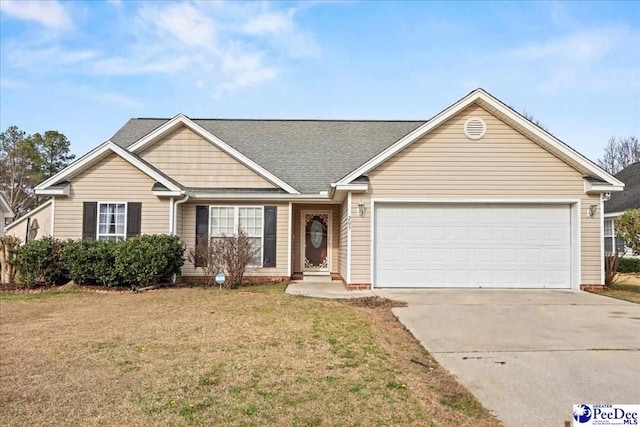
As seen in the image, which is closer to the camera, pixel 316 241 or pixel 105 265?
pixel 105 265

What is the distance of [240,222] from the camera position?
14.2 meters

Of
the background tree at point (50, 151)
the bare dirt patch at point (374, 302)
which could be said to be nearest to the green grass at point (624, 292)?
the bare dirt patch at point (374, 302)

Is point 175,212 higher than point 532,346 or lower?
higher

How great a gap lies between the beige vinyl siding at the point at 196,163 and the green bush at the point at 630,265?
15260 millimetres

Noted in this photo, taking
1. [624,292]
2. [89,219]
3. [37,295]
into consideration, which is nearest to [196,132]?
[89,219]

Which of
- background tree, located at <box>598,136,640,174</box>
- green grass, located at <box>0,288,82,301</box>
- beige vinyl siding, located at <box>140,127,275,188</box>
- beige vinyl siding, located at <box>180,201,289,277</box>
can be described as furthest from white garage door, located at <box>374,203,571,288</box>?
background tree, located at <box>598,136,640,174</box>

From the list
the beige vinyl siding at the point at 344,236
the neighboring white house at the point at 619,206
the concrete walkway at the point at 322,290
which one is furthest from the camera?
the neighboring white house at the point at 619,206

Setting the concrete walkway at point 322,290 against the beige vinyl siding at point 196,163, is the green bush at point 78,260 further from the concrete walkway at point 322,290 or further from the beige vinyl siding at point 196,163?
the concrete walkway at point 322,290

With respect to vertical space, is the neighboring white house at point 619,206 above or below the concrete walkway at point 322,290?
above

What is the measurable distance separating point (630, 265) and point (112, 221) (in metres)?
20.0

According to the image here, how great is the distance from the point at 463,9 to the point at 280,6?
199 inches

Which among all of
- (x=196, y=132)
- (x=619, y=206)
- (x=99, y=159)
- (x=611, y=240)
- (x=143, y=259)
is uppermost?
(x=196, y=132)

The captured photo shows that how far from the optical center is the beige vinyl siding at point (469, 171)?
11.7 m

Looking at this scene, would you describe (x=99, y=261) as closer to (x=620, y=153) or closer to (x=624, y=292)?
(x=624, y=292)
